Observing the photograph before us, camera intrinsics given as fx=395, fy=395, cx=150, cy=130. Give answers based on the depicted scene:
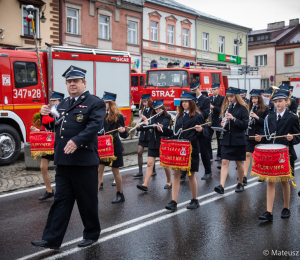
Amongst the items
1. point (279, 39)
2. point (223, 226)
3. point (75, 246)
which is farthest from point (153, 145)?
point (279, 39)

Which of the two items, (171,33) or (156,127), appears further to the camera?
(171,33)

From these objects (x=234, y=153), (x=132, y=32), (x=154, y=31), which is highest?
(x=154, y=31)

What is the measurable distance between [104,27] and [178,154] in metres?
23.1

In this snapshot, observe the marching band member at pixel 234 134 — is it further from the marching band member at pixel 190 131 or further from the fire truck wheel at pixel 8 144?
the fire truck wheel at pixel 8 144

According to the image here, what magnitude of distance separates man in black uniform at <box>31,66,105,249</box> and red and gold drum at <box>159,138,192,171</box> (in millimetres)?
1725

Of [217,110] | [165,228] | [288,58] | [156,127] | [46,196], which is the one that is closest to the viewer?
[165,228]

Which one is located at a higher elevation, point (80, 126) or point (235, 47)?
point (235, 47)

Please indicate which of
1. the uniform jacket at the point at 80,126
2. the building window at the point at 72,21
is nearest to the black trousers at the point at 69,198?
the uniform jacket at the point at 80,126

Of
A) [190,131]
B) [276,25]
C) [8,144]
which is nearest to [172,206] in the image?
[190,131]

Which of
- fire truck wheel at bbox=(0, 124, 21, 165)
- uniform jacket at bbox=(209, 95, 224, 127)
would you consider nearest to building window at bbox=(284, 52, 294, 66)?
uniform jacket at bbox=(209, 95, 224, 127)

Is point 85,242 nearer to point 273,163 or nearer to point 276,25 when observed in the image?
point 273,163

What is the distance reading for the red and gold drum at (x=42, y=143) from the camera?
23.0 feet

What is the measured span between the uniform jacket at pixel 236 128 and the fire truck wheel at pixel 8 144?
5.51 metres

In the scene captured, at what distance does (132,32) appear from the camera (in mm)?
29734
